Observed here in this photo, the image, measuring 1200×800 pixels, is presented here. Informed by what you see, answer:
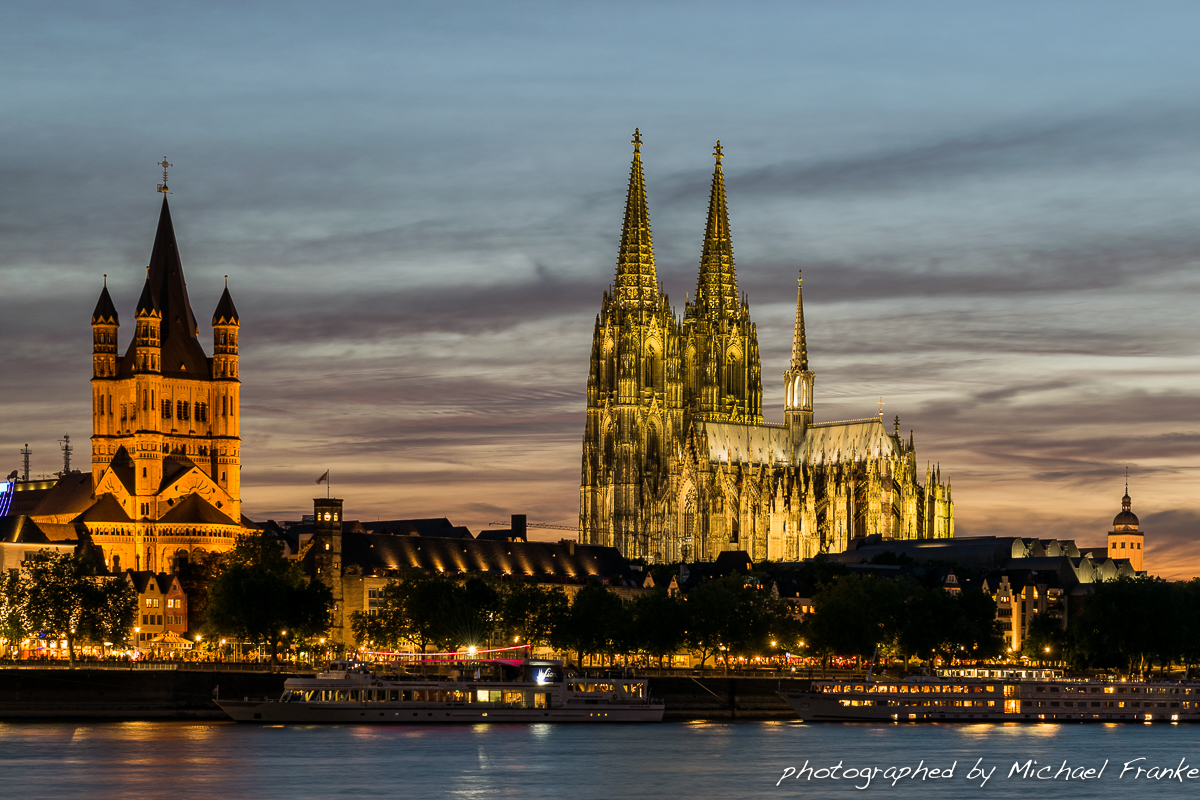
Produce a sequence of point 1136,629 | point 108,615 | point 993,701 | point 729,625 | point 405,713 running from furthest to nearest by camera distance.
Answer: point 1136,629 → point 729,625 → point 108,615 → point 993,701 → point 405,713

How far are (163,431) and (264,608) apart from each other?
44538 millimetres

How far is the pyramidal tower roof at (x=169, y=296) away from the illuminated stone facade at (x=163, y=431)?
0.08 meters

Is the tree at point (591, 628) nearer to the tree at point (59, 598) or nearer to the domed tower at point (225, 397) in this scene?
the tree at point (59, 598)

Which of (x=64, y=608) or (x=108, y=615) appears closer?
(x=64, y=608)

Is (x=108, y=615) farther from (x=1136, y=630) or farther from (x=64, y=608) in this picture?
(x=1136, y=630)

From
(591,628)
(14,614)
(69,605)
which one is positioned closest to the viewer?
(69,605)

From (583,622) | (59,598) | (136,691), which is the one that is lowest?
(136,691)

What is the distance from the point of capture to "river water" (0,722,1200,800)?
80.6 metres

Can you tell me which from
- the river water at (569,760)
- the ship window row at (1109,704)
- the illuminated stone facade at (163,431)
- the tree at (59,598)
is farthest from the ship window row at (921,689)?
the illuminated stone facade at (163,431)

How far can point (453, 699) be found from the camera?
116375 millimetres

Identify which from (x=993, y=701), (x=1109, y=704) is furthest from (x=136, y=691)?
(x=1109, y=704)

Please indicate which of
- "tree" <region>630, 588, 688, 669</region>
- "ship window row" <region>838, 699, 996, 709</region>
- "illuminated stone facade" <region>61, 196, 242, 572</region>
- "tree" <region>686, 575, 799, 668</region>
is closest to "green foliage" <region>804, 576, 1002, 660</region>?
"tree" <region>686, 575, 799, 668</region>

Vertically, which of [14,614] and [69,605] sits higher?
[69,605]

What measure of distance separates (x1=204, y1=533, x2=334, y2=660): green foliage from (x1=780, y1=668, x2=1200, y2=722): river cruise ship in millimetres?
33675
